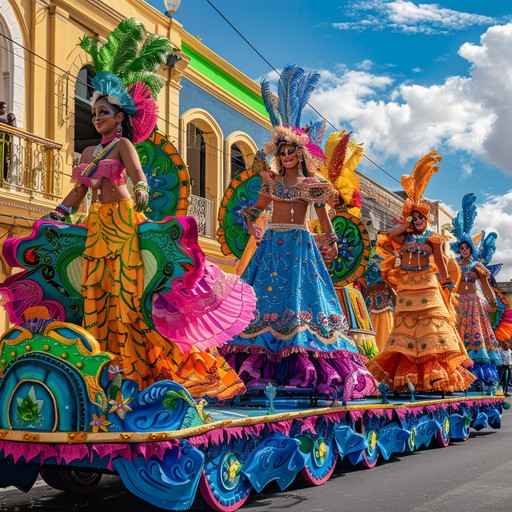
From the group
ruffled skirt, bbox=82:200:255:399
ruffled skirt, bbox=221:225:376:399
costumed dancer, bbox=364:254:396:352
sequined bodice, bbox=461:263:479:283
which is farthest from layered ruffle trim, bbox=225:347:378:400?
costumed dancer, bbox=364:254:396:352

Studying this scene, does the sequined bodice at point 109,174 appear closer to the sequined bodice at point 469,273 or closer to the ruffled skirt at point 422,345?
the ruffled skirt at point 422,345

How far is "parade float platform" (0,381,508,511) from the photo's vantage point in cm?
374

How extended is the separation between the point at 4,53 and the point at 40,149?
1.44m

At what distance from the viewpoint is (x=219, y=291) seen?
439 centimetres

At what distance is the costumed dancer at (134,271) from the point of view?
4301 millimetres

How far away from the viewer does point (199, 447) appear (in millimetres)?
3965

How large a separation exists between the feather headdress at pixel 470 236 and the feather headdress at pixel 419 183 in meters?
2.99

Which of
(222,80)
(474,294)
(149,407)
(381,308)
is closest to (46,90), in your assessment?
(222,80)

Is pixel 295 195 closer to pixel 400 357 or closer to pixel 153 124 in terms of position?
pixel 153 124

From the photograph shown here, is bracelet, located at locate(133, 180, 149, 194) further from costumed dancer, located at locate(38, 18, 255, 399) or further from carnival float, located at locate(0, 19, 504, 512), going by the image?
carnival float, located at locate(0, 19, 504, 512)

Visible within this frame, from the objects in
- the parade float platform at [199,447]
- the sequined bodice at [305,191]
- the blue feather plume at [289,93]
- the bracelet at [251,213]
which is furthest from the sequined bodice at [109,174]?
the blue feather plume at [289,93]

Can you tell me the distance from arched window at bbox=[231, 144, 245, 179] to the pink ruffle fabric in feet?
45.9

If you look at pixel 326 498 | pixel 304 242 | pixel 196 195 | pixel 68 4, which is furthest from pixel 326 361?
pixel 196 195

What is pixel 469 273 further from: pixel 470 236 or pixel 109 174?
pixel 109 174
